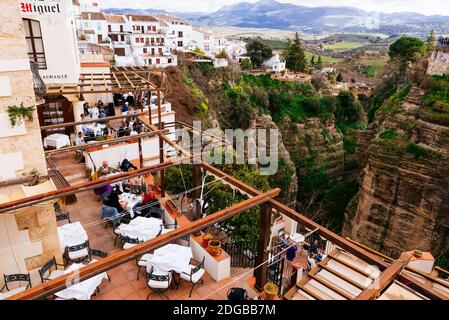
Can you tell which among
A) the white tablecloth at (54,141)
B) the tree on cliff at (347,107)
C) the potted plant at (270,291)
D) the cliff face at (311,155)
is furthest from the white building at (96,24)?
the potted plant at (270,291)

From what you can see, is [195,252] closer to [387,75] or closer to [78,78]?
[78,78]

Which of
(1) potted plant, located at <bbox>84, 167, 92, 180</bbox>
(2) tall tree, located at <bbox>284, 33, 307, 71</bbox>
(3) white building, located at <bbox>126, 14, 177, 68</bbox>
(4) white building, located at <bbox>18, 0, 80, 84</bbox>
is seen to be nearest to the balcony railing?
(1) potted plant, located at <bbox>84, 167, 92, 180</bbox>

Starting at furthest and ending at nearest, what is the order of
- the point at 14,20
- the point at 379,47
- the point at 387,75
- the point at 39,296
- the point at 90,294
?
the point at 379,47, the point at 387,75, the point at 90,294, the point at 14,20, the point at 39,296

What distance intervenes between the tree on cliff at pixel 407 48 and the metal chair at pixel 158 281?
5019 cm

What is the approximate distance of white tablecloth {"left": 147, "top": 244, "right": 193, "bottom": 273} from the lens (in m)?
6.54

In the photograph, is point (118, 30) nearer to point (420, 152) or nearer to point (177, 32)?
point (177, 32)

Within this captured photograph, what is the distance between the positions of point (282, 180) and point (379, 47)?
4341 inches

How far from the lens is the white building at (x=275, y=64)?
5638 cm

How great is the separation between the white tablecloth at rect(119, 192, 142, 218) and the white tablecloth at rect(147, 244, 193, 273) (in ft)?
7.44

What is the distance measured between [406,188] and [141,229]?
76.8 ft

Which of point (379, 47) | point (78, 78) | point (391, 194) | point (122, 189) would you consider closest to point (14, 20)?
point (122, 189)

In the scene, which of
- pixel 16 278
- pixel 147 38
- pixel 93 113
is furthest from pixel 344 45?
pixel 16 278

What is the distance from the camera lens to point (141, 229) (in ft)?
26.0
